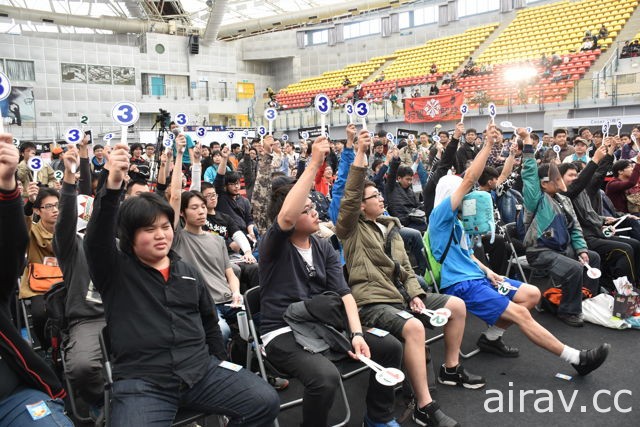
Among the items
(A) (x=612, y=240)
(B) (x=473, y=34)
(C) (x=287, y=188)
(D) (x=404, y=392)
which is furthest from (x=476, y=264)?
(B) (x=473, y=34)

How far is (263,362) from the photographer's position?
267 cm

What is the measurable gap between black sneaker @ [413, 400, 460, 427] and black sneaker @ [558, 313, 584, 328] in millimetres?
2088

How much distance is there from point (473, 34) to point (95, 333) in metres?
24.0

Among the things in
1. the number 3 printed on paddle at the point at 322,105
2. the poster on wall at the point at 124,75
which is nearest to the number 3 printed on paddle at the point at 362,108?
the number 3 printed on paddle at the point at 322,105

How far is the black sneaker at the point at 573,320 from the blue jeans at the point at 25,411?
13.0 ft

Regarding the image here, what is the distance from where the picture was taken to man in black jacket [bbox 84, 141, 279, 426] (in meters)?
1.97

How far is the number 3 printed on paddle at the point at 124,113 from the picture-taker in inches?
103

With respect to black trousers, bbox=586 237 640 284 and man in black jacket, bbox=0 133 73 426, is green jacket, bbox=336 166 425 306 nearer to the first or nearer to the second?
man in black jacket, bbox=0 133 73 426

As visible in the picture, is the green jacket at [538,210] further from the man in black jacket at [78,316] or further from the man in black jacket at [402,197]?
the man in black jacket at [78,316]

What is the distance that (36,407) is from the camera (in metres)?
1.70

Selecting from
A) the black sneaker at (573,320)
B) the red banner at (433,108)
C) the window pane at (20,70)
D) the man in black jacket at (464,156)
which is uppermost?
the window pane at (20,70)

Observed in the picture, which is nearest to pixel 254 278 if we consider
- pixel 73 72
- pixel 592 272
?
pixel 592 272

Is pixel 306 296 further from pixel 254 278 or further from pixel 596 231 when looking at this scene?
pixel 596 231

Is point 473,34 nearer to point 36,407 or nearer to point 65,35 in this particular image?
point 65,35
